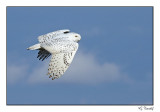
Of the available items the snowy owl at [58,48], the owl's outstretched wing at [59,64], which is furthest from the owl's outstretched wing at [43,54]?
the owl's outstretched wing at [59,64]

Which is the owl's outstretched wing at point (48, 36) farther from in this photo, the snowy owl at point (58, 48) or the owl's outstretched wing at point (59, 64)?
the owl's outstretched wing at point (59, 64)

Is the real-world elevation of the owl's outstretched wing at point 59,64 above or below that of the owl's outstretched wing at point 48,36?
below

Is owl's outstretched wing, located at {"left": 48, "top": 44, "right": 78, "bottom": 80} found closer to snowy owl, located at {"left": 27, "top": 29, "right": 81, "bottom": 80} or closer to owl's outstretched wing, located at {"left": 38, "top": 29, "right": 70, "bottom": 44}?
snowy owl, located at {"left": 27, "top": 29, "right": 81, "bottom": 80}

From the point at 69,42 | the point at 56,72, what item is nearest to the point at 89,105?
the point at 56,72

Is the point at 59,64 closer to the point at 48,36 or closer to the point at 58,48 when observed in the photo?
the point at 58,48

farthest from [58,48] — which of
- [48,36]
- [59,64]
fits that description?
[48,36]
